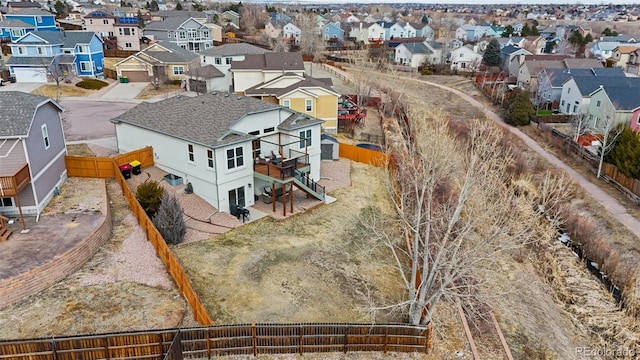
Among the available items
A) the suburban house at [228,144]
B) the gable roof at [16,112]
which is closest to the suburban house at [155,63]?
the suburban house at [228,144]

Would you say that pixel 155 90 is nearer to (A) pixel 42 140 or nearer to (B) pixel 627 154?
(A) pixel 42 140

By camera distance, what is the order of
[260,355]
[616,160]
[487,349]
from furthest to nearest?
[616,160] → [487,349] → [260,355]

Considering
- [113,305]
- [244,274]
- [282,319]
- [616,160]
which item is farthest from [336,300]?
[616,160]

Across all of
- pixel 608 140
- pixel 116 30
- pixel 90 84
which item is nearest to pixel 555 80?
pixel 608 140

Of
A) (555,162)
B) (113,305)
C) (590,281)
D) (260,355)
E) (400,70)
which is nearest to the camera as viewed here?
(260,355)

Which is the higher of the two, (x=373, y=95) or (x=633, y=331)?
(x=373, y=95)

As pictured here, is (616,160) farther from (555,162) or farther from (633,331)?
(633,331)

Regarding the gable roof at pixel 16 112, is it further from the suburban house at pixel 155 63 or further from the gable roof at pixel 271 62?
the suburban house at pixel 155 63
